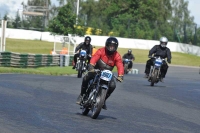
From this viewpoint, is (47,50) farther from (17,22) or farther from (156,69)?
(156,69)

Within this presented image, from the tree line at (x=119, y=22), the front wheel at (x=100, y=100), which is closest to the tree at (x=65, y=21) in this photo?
the tree line at (x=119, y=22)

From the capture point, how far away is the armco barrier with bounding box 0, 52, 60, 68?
33.9 meters

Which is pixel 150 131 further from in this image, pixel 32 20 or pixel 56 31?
Result: pixel 32 20

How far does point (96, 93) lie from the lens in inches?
489

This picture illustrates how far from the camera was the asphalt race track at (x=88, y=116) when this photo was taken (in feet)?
35.8

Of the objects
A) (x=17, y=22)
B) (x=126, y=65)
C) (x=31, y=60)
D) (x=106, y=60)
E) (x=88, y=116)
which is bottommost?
(x=126, y=65)

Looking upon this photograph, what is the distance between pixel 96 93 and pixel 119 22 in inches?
2630

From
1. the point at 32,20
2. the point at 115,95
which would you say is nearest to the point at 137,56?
the point at 32,20

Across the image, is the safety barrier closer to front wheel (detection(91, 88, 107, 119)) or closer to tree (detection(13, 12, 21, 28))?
front wheel (detection(91, 88, 107, 119))

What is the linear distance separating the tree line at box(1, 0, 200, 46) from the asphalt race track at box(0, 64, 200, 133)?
131 feet

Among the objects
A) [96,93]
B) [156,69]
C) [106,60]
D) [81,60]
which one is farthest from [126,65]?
[96,93]

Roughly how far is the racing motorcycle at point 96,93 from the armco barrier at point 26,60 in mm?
20843

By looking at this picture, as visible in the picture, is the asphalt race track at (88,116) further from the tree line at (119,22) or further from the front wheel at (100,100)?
the tree line at (119,22)

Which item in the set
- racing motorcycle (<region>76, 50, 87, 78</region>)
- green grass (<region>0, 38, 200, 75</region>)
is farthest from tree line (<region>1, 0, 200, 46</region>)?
racing motorcycle (<region>76, 50, 87, 78</region>)
